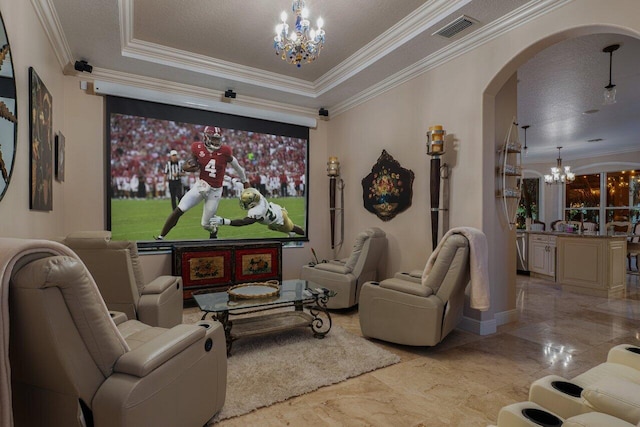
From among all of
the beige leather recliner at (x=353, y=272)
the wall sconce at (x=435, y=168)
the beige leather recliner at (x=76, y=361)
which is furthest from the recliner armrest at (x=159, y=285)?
the wall sconce at (x=435, y=168)

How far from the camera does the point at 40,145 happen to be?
2.82m

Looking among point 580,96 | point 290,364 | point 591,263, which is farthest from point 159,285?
point 580,96

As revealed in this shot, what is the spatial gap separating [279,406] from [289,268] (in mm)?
3511

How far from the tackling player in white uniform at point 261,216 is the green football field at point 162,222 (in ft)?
0.21

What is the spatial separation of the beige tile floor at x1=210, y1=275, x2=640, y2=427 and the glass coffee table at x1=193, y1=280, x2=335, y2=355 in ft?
1.83

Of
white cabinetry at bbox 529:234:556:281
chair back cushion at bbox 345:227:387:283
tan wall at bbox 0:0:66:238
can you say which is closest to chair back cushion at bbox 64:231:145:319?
tan wall at bbox 0:0:66:238

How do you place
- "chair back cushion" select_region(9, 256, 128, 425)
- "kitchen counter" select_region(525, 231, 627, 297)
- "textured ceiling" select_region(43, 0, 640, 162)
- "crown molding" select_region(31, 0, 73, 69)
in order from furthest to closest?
"kitchen counter" select_region(525, 231, 627, 297), "textured ceiling" select_region(43, 0, 640, 162), "crown molding" select_region(31, 0, 73, 69), "chair back cushion" select_region(9, 256, 128, 425)

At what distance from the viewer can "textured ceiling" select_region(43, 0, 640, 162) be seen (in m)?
3.25

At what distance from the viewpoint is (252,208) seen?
5.29m

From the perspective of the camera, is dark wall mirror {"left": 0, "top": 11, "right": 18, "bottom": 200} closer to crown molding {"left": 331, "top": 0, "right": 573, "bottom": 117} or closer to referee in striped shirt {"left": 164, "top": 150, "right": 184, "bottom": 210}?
referee in striped shirt {"left": 164, "top": 150, "right": 184, "bottom": 210}

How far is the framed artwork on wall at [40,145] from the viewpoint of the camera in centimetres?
262

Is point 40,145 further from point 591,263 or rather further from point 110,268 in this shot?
point 591,263

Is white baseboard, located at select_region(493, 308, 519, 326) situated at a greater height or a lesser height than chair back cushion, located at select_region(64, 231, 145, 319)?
lesser

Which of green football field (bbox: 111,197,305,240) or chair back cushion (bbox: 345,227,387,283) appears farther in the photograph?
green football field (bbox: 111,197,305,240)
